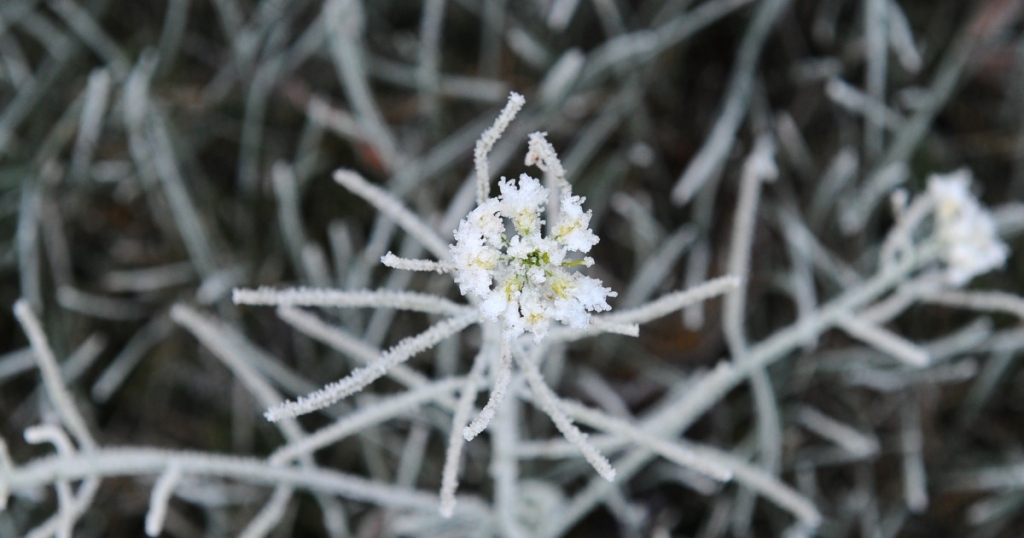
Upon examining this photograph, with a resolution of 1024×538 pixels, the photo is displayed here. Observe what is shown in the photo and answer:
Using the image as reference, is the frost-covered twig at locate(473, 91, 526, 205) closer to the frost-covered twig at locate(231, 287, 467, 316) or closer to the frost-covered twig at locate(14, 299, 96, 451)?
the frost-covered twig at locate(231, 287, 467, 316)

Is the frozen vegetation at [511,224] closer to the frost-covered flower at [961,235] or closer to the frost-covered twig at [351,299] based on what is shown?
the frost-covered flower at [961,235]

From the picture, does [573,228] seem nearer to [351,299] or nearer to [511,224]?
[351,299]

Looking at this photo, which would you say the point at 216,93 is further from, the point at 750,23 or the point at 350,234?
the point at 750,23

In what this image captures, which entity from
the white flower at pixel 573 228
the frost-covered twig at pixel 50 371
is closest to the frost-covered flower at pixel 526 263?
the white flower at pixel 573 228

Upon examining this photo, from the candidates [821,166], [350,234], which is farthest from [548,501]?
[821,166]

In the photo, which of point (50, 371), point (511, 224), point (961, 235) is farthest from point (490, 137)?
point (511, 224)

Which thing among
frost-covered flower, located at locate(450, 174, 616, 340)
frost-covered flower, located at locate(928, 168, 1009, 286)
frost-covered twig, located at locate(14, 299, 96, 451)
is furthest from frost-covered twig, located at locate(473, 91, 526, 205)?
frost-covered flower, located at locate(928, 168, 1009, 286)

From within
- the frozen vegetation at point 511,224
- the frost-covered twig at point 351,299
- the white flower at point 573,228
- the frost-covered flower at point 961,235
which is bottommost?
the white flower at point 573,228

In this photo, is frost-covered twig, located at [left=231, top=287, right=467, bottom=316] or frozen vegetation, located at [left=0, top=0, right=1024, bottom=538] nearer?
frost-covered twig, located at [left=231, top=287, right=467, bottom=316]
